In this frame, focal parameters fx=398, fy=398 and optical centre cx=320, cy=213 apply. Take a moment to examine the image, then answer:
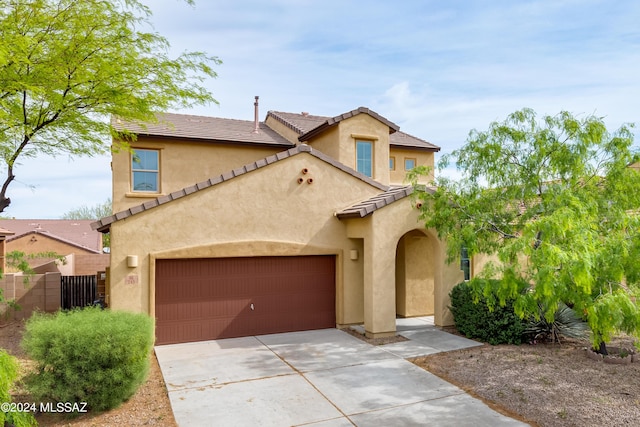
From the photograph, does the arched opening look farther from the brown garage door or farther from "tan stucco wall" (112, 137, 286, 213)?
"tan stucco wall" (112, 137, 286, 213)

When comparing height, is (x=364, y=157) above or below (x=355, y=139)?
below

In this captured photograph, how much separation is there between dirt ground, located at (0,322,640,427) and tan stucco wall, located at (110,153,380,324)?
2719 millimetres

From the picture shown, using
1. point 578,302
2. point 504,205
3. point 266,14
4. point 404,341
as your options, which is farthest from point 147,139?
point 578,302

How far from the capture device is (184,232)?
1159 centimetres

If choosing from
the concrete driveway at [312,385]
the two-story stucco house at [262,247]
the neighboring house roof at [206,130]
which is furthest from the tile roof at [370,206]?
the neighboring house roof at [206,130]

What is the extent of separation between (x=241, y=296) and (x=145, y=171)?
6.36m

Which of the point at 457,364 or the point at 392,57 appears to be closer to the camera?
the point at 457,364

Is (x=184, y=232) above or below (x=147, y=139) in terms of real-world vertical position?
below

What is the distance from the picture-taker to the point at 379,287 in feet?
40.1

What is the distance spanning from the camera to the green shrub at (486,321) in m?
11.1

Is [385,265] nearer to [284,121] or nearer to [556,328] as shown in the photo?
[556,328]

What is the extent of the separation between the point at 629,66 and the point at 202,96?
11878 millimetres

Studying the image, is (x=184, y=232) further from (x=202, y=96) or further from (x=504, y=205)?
(x=504, y=205)

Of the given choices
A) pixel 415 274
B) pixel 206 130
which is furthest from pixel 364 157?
pixel 206 130
